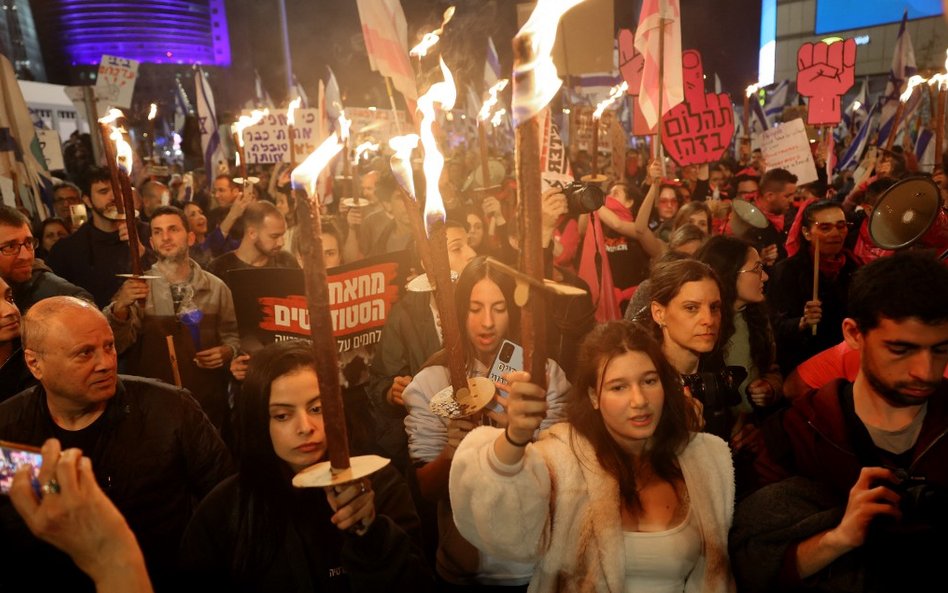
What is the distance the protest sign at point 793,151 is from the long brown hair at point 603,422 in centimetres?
693

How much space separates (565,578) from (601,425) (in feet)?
1.65

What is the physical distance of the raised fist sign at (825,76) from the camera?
33.7 ft

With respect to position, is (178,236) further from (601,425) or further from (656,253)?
(656,253)

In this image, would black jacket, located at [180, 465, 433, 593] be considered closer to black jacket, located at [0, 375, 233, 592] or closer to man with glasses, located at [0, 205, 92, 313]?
black jacket, located at [0, 375, 233, 592]

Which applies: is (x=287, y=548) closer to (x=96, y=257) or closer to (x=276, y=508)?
(x=276, y=508)

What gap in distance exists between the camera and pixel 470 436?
1847mm

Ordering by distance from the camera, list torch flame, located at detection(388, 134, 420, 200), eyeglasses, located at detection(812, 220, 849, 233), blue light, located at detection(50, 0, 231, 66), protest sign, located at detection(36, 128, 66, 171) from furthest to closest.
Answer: blue light, located at detection(50, 0, 231, 66) → protest sign, located at detection(36, 128, 66, 171) → eyeglasses, located at detection(812, 220, 849, 233) → torch flame, located at detection(388, 134, 420, 200)

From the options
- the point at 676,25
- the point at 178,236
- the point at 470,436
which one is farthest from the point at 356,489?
the point at 676,25

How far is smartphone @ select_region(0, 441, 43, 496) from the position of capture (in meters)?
Result: 1.33

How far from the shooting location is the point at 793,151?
816 centimetres

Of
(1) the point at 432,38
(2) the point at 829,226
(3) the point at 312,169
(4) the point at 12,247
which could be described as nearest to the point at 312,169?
(3) the point at 312,169

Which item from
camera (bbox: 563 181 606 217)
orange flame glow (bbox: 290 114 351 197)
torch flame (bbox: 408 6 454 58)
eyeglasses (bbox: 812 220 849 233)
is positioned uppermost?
torch flame (bbox: 408 6 454 58)

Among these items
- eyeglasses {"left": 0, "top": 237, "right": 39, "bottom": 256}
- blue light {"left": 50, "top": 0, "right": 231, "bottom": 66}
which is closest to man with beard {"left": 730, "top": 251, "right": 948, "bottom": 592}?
eyeglasses {"left": 0, "top": 237, "right": 39, "bottom": 256}

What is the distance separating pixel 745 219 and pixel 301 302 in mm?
3878
